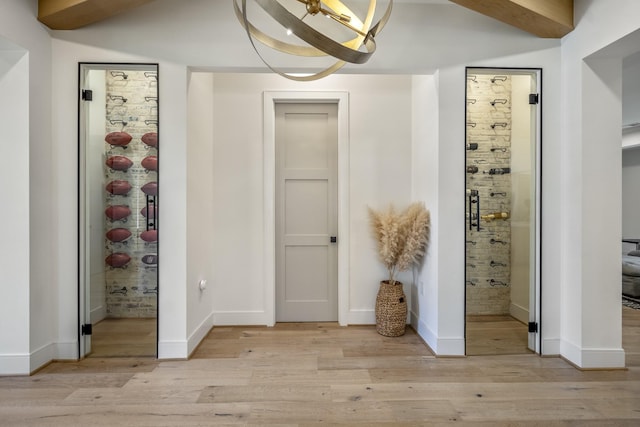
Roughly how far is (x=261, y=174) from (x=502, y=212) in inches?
92.5

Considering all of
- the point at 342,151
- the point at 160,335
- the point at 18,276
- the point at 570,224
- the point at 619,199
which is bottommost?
the point at 160,335

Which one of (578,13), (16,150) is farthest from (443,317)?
(16,150)

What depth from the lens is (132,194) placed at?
285 cm

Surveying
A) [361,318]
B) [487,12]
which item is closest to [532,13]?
[487,12]

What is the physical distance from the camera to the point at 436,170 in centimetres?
287

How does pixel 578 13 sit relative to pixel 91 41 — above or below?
above

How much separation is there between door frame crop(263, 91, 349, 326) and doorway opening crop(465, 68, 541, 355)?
1.21 meters

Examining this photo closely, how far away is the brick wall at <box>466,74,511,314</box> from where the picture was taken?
287cm

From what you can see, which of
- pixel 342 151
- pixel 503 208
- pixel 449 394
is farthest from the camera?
pixel 342 151

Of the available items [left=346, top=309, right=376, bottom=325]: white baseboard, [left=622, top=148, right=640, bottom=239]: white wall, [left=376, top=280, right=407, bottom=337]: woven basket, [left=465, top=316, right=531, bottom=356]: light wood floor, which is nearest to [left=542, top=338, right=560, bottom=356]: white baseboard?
[left=465, top=316, right=531, bottom=356]: light wood floor

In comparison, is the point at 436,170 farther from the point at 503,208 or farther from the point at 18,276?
the point at 18,276

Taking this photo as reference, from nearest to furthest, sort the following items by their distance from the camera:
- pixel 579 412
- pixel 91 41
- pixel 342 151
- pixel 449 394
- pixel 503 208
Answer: pixel 579 412 < pixel 449 394 < pixel 91 41 < pixel 503 208 < pixel 342 151

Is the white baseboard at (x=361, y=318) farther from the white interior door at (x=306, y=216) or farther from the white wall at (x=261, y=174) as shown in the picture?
the white interior door at (x=306, y=216)

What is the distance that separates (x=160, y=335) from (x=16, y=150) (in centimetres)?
176
